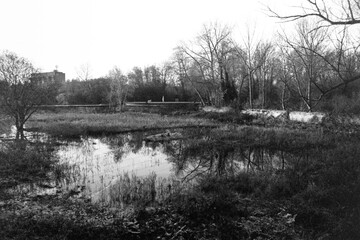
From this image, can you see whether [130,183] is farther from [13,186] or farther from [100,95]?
[100,95]

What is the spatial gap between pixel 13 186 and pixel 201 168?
5896 mm

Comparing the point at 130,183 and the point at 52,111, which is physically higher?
the point at 52,111

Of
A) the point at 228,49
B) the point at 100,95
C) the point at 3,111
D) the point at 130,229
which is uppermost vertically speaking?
the point at 228,49

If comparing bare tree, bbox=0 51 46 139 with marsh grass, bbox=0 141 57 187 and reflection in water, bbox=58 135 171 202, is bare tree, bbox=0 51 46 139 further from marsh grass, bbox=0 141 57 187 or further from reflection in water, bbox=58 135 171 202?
marsh grass, bbox=0 141 57 187

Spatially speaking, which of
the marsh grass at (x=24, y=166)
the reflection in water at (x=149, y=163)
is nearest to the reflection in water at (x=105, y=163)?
the reflection in water at (x=149, y=163)

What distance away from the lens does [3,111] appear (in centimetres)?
1633

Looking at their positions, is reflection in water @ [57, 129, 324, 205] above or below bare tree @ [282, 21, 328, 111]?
below

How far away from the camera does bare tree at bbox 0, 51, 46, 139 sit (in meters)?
16.4

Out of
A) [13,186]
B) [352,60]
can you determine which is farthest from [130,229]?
[352,60]

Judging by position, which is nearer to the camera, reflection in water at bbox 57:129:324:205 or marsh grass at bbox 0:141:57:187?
reflection in water at bbox 57:129:324:205

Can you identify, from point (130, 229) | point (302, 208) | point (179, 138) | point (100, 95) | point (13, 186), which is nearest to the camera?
point (130, 229)

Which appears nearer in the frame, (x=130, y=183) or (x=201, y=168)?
(x=130, y=183)

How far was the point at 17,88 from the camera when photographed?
1673 cm

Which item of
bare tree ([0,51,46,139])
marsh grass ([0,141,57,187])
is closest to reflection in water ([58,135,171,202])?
marsh grass ([0,141,57,187])
